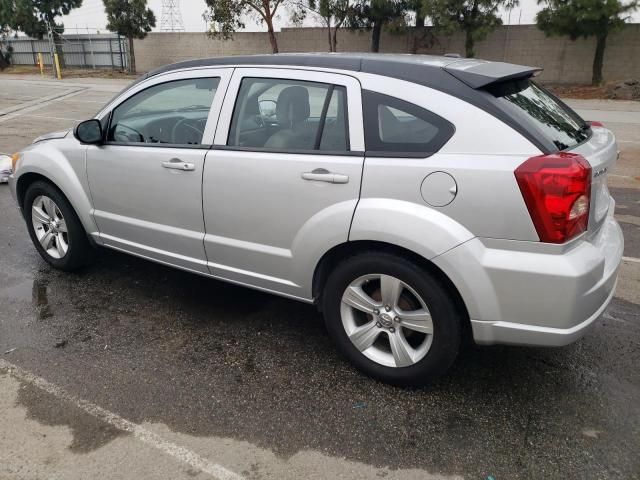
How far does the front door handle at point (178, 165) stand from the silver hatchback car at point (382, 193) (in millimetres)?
11

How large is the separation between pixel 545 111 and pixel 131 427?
2.69 meters

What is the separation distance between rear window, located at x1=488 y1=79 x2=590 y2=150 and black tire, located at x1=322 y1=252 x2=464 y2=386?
92 cm

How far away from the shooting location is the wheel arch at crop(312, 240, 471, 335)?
276cm

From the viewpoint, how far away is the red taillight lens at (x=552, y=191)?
7.97ft

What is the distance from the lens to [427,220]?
8.66ft

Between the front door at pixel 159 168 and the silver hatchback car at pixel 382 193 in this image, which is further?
the front door at pixel 159 168

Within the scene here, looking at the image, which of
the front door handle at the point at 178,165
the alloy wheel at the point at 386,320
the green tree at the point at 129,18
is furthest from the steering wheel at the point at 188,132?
the green tree at the point at 129,18

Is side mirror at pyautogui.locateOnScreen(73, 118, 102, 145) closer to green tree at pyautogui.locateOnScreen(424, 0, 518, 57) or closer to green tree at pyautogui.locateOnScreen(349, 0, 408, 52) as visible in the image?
green tree at pyautogui.locateOnScreen(424, 0, 518, 57)

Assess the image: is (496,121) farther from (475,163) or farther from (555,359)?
(555,359)

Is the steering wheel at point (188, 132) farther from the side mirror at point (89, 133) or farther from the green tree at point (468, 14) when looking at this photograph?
the green tree at point (468, 14)

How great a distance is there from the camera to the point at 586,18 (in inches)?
837

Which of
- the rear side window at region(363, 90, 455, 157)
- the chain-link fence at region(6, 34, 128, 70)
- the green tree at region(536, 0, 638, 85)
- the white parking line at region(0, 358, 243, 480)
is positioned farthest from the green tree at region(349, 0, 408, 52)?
the white parking line at region(0, 358, 243, 480)

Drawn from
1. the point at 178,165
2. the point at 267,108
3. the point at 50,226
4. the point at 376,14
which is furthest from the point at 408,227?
the point at 376,14

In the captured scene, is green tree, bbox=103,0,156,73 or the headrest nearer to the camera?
the headrest
